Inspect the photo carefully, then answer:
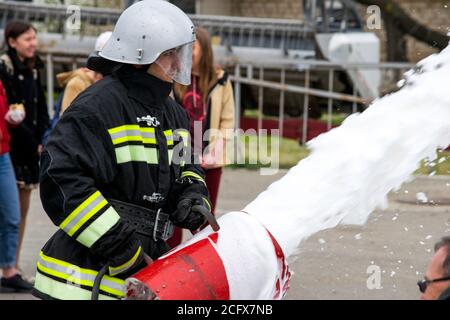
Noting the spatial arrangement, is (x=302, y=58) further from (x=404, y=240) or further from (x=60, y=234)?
(x=60, y=234)

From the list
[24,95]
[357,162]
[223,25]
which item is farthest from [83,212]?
[223,25]

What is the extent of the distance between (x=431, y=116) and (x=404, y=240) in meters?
2.52

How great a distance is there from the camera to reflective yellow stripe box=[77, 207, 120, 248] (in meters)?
2.98

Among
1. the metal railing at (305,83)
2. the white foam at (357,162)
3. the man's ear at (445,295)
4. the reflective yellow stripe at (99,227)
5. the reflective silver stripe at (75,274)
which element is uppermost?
the white foam at (357,162)

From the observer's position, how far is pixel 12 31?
6215mm

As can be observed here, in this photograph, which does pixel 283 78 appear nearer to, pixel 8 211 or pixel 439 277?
pixel 8 211

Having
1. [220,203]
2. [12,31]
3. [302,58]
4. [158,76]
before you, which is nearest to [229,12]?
[302,58]

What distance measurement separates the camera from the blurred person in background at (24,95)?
6121mm

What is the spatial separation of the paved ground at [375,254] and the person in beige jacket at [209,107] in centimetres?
85

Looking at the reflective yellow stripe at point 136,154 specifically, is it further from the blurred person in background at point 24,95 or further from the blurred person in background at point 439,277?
the blurred person in background at point 24,95

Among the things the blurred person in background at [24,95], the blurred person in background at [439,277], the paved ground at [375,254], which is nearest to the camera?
the blurred person in background at [439,277]
